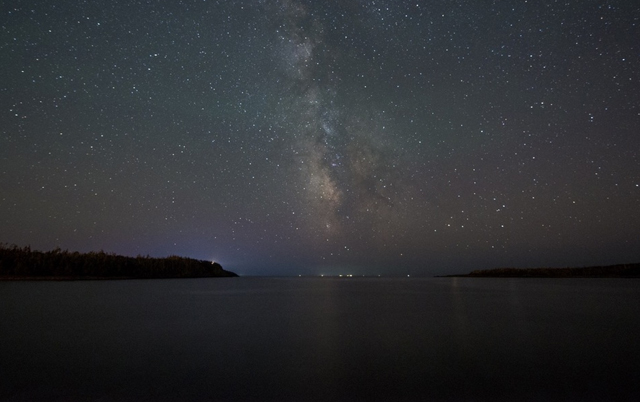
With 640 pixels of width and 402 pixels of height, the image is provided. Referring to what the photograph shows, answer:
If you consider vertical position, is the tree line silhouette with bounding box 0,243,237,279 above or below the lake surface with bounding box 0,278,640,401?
above

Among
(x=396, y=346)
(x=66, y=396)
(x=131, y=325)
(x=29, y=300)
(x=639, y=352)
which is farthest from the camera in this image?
(x=29, y=300)

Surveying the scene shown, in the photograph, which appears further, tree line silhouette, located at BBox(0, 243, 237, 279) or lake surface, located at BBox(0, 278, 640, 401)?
tree line silhouette, located at BBox(0, 243, 237, 279)

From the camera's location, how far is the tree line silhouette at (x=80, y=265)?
67.0ft

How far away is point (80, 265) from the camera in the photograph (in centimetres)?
2367

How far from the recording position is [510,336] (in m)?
Answer: 6.02

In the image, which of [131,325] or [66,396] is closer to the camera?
[66,396]

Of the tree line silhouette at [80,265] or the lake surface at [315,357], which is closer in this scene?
the lake surface at [315,357]

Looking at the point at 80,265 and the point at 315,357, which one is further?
the point at 80,265

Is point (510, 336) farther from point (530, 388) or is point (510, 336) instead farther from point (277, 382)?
point (277, 382)

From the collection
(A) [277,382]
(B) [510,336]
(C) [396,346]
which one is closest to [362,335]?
(C) [396,346]

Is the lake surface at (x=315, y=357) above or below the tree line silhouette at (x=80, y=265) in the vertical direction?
below

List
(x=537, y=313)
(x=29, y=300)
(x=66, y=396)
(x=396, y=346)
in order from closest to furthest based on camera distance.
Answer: (x=66, y=396), (x=396, y=346), (x=537, y=313), (x=29, y=300)

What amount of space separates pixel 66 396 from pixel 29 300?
30.1ft

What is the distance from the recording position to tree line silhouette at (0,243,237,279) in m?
20.4
